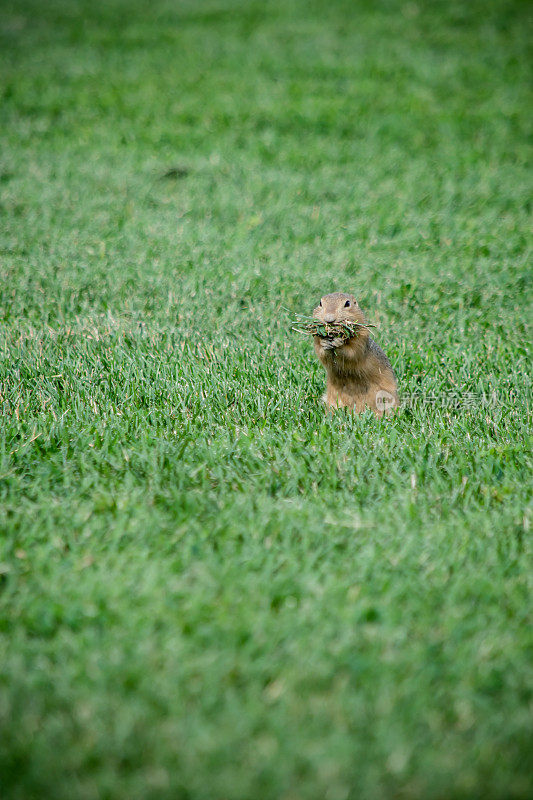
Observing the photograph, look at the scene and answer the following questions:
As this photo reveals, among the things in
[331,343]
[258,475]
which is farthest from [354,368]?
[258,475]

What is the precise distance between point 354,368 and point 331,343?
20cm

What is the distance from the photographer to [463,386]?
3803 millimetres

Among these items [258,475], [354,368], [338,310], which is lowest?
[258,475]

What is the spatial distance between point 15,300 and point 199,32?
29.9 feet

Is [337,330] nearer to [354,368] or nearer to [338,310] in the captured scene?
[338,310]

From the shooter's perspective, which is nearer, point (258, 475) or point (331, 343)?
point (258, 475)

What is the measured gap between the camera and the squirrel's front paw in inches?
130

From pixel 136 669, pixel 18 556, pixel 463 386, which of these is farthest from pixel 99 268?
pixel 136 669

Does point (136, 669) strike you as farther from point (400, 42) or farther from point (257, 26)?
point (257, 26)

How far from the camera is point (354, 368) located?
3434 mm

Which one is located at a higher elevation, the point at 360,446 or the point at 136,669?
the point at 360,446

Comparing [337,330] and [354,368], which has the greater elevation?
[337,330]

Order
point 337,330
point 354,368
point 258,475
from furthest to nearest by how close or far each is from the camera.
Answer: point 354,368 → point 337,330 → point 258,475

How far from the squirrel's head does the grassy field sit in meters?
0.46
